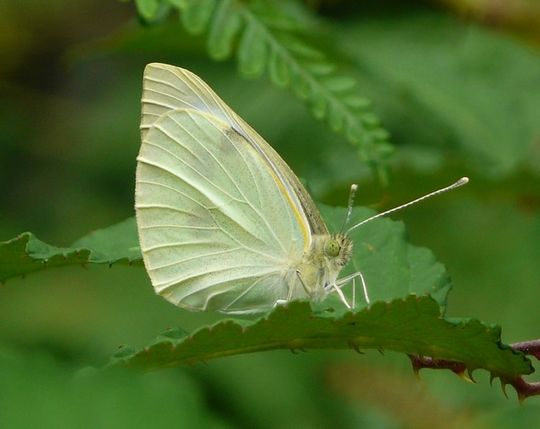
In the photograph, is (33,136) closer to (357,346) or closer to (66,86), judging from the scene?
(66,86)

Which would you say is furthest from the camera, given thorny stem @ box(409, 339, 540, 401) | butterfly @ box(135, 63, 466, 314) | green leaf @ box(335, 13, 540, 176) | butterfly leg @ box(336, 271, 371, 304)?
green leaf @ box(335, 13, 540, 176)

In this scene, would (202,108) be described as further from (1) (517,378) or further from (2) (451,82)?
(2) (451,82)

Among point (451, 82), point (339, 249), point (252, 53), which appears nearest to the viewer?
point (339, 249)

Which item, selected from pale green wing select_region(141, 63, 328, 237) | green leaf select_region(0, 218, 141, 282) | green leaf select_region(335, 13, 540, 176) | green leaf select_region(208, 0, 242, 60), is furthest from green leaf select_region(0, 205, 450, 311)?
green leaf select_region(335, 13, 540, 176)

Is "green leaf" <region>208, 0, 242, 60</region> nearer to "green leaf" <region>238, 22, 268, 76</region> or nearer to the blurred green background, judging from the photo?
"green leaf" <region>238, 22, 268, 76</region>

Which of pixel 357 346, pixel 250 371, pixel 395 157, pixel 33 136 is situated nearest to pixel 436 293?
pixel 357 346

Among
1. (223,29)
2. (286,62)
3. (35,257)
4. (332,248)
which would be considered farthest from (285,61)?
(35,257)

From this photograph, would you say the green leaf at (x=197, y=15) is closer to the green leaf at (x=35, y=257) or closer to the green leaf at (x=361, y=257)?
the green leaf at (x=361, y=257)
